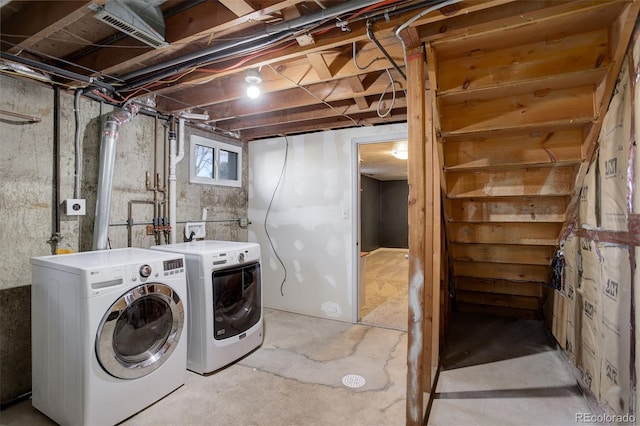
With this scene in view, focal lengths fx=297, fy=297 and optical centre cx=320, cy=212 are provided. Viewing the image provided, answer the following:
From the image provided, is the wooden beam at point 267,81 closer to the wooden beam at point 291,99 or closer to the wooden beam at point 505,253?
the wooden beam at point 291,99

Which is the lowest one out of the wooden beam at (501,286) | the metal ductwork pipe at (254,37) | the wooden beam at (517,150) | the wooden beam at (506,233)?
the wooden beam at (501,286)

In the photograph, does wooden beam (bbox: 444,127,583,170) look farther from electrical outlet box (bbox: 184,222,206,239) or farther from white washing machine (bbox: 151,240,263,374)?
electrical outlet box (bbox: 184,222,206,239)

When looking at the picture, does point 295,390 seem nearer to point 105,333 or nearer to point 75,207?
point 105,333

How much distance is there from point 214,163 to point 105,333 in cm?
217

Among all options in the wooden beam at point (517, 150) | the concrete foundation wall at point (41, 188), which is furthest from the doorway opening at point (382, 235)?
the concrete foundation wall at point (41, 188)

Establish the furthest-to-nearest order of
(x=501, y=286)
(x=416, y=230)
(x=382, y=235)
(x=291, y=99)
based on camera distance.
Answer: (x=382, y=235)
(x=501, y=286)
(x=291, y=99)
(x=416, y=230)

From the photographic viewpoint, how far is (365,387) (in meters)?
2.04

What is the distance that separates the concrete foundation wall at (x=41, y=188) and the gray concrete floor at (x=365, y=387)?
0.54 m

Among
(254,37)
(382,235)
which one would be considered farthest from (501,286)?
(382,235)

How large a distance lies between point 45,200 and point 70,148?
41 centimetres

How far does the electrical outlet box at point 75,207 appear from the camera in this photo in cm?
213

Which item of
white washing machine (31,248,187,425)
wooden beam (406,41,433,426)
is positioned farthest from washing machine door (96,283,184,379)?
wooden beam (406,41,433,426)

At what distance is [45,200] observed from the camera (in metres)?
2.06

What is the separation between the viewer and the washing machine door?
5.44 feet
